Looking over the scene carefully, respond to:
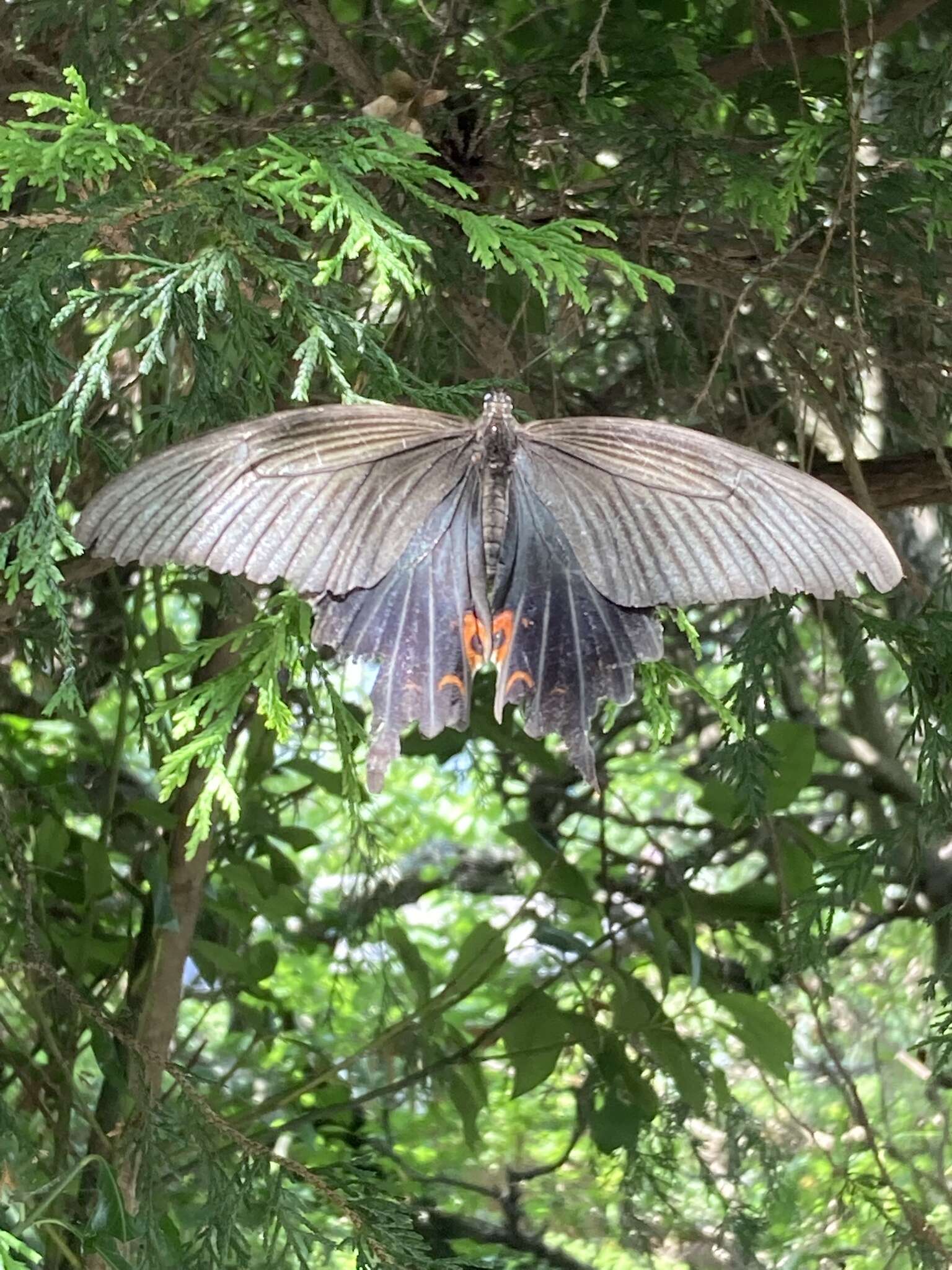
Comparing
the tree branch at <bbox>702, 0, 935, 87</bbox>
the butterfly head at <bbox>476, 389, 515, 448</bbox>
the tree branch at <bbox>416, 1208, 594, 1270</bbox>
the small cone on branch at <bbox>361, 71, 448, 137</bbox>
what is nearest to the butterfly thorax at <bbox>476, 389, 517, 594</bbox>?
the butterfly head at <bbox>476, 389, 515, 448</bbox>

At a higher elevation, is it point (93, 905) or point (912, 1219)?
point (93, 905)

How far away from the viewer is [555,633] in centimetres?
103

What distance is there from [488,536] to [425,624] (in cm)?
9

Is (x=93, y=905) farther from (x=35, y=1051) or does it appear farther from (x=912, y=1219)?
(x=912, y=1219)

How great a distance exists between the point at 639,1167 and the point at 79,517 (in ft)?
4.76

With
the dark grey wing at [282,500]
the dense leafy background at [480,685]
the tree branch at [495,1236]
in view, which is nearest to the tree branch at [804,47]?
the dense leafy background at [480,685]

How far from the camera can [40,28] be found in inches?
51.6

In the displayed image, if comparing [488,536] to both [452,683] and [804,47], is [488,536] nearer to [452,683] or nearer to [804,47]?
[452,683]

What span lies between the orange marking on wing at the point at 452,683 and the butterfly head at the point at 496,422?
0.19 meters

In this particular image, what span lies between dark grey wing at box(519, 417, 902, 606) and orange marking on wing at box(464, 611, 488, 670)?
0.10 metres

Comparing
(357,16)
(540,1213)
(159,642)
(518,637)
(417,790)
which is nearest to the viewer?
(518,637)

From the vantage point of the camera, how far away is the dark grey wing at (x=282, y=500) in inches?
35.3

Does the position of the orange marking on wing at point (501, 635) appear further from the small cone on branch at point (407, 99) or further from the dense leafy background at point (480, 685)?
the small cone on branch at point (407, 99)

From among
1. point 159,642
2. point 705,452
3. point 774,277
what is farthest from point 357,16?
point 705,452
